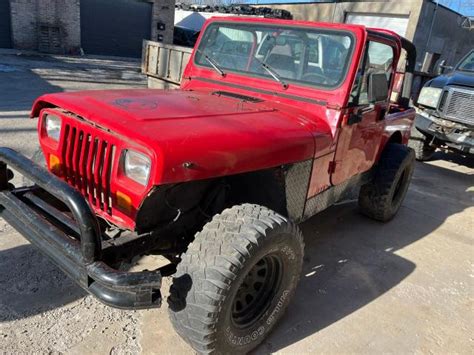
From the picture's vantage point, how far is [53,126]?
8.70 feet

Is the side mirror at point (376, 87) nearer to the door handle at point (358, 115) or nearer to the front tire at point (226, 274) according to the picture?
the door handle at point (358, 115)

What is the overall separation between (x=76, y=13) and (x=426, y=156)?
14.3 meters

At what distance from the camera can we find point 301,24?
334cm

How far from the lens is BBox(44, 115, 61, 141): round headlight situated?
8.59 ft

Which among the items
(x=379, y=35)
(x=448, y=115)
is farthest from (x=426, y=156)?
(x=379, y=35)

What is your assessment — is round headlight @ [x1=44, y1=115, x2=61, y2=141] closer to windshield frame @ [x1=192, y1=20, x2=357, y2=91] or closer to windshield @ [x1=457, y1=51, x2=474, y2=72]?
windshield frame @ [x1=192, y1=20, x2=357, y2=91]

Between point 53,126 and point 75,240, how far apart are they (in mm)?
847

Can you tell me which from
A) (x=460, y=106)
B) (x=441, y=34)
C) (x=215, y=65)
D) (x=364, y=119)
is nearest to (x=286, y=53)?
(x=215, y=65)

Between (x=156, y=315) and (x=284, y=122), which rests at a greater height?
(x=284, y=122)

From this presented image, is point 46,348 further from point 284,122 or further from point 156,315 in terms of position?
point 284,122

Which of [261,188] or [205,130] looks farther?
[261,188]

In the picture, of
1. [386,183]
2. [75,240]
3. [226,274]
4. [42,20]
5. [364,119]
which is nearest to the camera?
[226,274]

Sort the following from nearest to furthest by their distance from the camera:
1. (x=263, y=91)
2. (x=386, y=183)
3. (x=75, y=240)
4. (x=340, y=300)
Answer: (x=75, y=240), (x=340, y=300), (x=263, y=91), (x=386, y=183)

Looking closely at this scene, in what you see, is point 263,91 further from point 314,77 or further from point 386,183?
point 386,183
